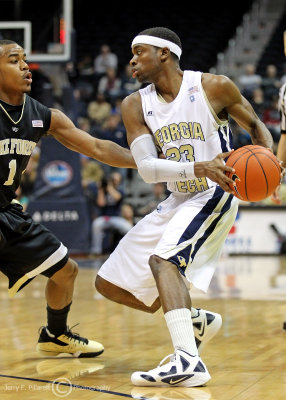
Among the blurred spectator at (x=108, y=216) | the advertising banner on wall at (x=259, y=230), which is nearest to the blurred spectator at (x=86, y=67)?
the blurred spectator at (x=108, y=216)

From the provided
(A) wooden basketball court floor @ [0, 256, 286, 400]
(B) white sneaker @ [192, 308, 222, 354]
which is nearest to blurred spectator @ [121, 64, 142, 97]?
(A) wooden basketball court floor @ [0, 256, 286, 400]

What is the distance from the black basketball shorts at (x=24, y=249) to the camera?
4551 mm

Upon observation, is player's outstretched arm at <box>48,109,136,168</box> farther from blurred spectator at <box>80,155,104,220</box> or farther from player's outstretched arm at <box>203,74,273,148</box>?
blurred spectator at <box>80,155,104,220</box>

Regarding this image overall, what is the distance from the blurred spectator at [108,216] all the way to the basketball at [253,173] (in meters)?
8.39

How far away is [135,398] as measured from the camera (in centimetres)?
367

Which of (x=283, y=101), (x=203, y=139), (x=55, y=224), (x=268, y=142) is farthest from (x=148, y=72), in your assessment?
(x=55, y=224)

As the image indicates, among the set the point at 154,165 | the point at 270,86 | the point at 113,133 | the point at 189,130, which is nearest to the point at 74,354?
the point at 154,165

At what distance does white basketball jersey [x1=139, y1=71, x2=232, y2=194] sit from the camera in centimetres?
446

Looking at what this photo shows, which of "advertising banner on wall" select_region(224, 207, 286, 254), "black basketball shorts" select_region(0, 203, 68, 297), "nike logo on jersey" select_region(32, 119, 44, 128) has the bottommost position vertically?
"advertising banner on wall" select_region(224, 207, 286, 254)

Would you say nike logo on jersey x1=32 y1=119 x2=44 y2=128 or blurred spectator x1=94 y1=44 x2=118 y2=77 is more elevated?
blurred spectator x1=94 y1=44 x2=118 y2=77

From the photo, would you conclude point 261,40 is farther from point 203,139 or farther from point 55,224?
point 203,139

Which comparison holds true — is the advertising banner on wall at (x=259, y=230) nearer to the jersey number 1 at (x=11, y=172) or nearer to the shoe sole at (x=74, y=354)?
the shoe sole at (x=74, y=354)

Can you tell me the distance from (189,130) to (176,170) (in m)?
0.35

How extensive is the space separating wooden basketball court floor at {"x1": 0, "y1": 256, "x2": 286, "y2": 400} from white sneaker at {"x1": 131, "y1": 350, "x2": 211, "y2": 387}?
0.16ft
